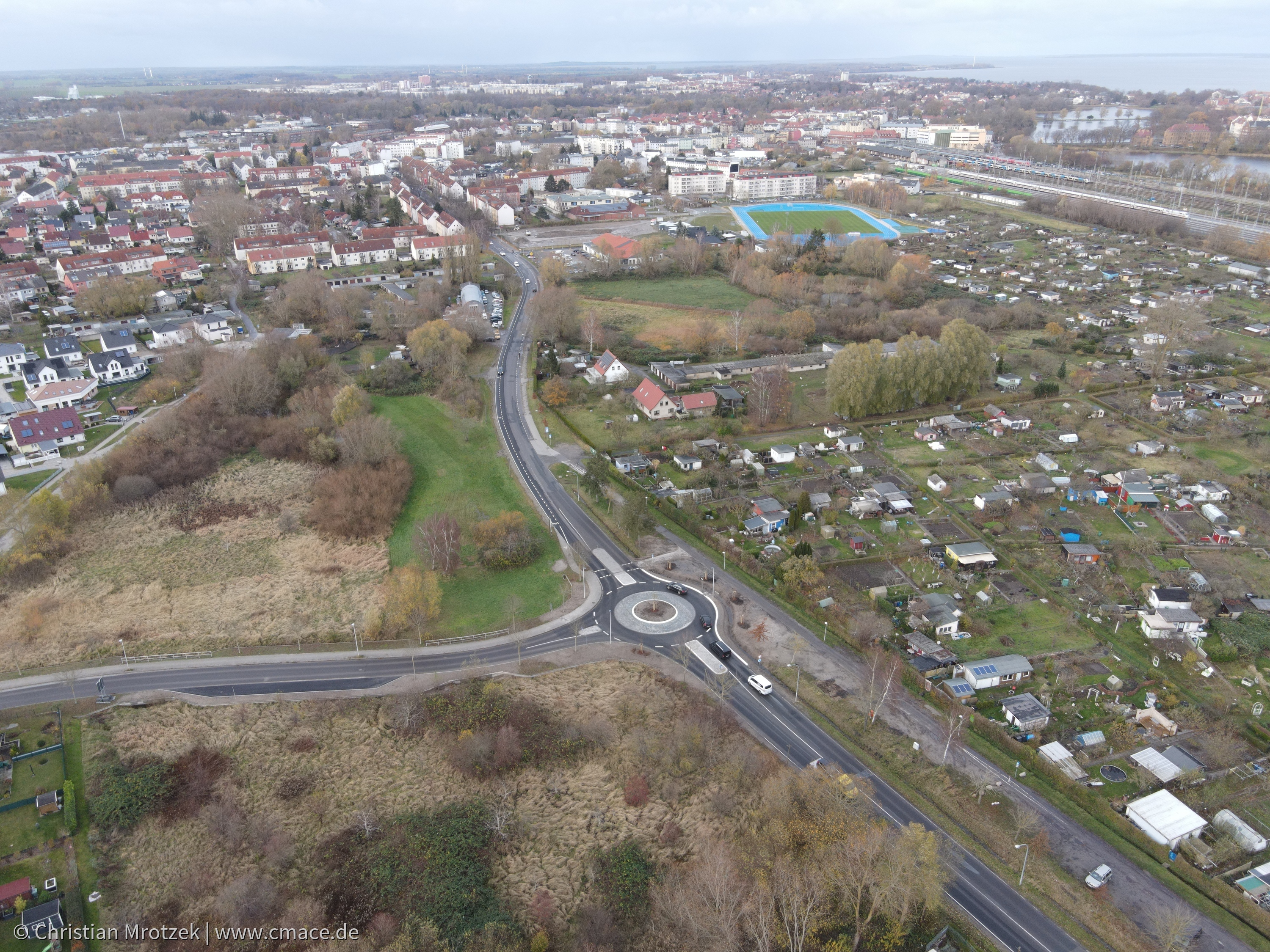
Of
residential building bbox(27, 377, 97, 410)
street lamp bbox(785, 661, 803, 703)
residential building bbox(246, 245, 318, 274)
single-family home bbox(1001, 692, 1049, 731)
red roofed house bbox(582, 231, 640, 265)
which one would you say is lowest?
street lamp bbox(785, 661, 803, 703)

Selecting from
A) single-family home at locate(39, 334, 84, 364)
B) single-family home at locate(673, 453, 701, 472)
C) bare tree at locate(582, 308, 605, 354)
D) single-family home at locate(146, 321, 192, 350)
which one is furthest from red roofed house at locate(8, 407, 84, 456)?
single-family home at locate(673, 453, 701, 472)

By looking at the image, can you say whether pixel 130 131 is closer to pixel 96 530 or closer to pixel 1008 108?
pixel 96 530

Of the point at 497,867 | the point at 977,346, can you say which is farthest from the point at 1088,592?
the point at 497,867

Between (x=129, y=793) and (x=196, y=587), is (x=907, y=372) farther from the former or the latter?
(x=129, y=793)

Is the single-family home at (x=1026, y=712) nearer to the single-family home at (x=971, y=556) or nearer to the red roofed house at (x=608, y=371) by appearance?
the single-family home at (x=971, y=556)

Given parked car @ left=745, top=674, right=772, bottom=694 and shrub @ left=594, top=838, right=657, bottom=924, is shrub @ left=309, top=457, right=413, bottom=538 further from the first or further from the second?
shrub @ left=594, top=838, right=657, bottom=924

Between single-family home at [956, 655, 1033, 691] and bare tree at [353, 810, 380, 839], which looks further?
single-family home at [956, 655, 1033, 691]

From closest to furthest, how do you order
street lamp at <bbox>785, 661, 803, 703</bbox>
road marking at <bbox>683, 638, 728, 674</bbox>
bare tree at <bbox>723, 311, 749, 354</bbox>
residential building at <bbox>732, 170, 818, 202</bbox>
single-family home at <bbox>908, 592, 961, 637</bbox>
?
street lamp at <bbox>785, 661, 803, 703</bbox> → road marking at <bbox>683, 638, 728, 674</bbox> → single-family home at <bbox>908, 592, 961, 637</bbox> → bare tree at <bbox>723, 311, 749, 354</bbox> → residential building at <bbox>732, 170, 818, 202</bbox>

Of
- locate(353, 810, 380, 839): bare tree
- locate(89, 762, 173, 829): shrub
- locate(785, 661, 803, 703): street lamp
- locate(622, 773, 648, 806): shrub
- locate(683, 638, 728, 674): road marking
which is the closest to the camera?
locate(353, 810, 380, 839): bare tree
